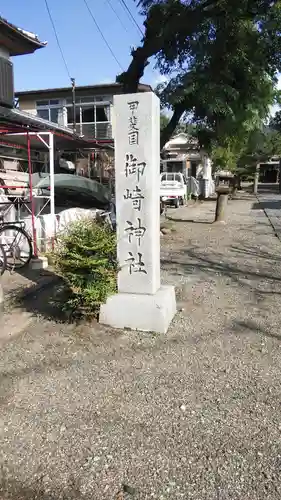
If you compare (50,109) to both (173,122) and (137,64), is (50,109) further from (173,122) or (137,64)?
(137,64)

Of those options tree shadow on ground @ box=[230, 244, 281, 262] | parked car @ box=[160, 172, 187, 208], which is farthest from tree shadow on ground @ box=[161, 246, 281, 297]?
parked car @ box=[160, 172, 187, 208]

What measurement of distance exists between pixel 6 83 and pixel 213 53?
19.1ft

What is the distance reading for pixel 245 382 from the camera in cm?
368

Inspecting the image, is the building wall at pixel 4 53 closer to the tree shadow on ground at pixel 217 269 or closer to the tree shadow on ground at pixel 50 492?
the tree shadow on ground at pixel 217 269

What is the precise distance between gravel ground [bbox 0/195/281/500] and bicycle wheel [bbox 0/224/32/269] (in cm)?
263

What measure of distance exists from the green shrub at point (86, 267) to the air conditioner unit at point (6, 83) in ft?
25.4

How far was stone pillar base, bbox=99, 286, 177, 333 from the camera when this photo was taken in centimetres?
472

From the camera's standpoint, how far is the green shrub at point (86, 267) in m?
4.80

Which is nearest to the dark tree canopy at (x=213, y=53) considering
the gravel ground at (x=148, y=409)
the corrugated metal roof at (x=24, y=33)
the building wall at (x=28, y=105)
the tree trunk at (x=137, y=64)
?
the tree trunk at (x=137, y=64)

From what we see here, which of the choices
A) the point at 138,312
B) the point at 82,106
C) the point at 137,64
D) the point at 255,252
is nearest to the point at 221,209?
the point at 255,252

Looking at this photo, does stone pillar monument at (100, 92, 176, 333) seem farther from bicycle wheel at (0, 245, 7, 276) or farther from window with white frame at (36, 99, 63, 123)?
window with white frame at (36, 99, 63, 123)

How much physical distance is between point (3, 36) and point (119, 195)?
A: 8859mm

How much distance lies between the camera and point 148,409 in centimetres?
330

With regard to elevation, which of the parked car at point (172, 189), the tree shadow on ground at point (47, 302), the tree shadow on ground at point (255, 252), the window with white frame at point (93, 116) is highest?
the window with white frame at point (93, 116)
